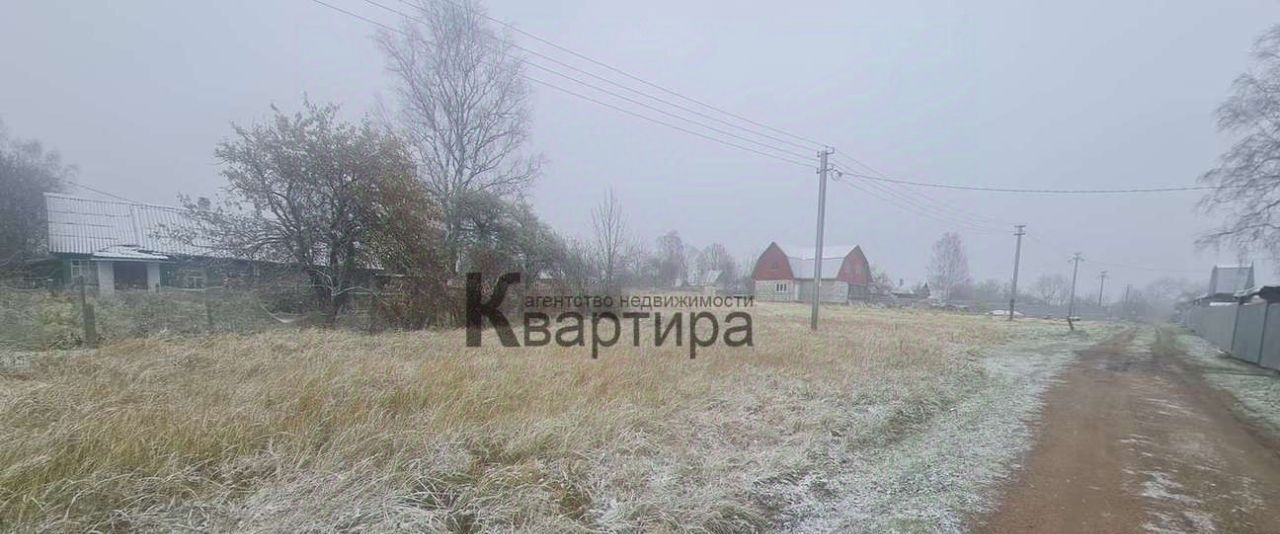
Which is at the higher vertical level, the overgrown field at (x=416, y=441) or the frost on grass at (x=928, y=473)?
the overgrown field at (x=416, y=441)

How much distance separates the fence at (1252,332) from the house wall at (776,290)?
3323cm

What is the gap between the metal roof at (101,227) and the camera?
68.9 feet

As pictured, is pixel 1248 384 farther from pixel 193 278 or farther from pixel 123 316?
pixel 193 278

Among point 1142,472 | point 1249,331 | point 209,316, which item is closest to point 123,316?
point 209,316

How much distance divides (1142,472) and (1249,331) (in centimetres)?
1375

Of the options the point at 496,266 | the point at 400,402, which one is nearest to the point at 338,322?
the point at 496,266

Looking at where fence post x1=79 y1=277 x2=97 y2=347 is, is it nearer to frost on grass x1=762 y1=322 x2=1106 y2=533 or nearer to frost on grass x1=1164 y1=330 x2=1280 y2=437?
frost on grass x1=762 y1=322 x2=1106 y2=533

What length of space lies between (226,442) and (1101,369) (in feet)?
47.9

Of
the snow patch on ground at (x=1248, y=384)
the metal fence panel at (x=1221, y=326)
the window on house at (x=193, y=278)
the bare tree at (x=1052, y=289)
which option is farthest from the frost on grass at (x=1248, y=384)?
the bare tree at (x=1052, y=289)

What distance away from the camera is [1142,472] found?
156 inches

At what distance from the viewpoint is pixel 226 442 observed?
3.06 m

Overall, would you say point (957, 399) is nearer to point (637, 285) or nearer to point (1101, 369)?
point (1101, 369)

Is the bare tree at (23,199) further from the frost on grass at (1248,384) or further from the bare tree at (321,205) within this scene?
the frost on grass at (1248,384)

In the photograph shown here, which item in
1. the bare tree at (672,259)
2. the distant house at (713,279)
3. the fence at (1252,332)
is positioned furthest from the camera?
the distant house at (713,279)
